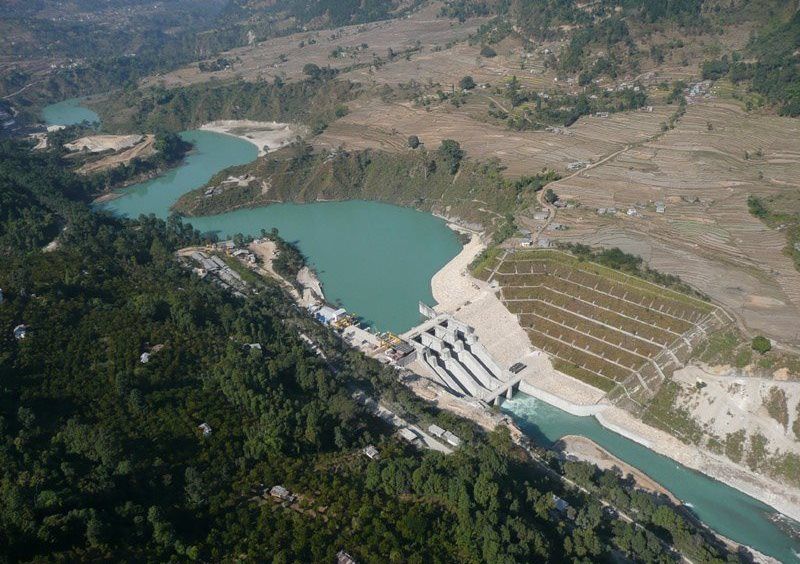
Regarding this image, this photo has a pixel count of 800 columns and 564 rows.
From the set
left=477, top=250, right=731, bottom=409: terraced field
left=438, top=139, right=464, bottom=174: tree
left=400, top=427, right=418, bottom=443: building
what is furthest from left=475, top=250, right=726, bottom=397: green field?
left=438, top=139, right=464, bottom=174: tree

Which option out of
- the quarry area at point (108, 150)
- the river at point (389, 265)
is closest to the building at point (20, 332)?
the river at point (389, 265)

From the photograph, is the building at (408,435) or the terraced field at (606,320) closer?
the building at (408,435)

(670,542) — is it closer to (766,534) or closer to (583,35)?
(766,534)

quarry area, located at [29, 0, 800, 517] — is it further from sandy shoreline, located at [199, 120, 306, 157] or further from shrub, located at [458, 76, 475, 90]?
sandy shoreline, located at [199, 120, 306, 157]

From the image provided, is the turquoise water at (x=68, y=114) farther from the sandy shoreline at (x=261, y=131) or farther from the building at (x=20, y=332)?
the building at (x=20, y=332)


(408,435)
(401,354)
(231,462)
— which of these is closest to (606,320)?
(401,354)

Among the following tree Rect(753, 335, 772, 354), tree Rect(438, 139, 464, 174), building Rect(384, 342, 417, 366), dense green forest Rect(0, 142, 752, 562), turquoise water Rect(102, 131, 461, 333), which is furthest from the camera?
tree Rect(438, 139, 464, 174)
